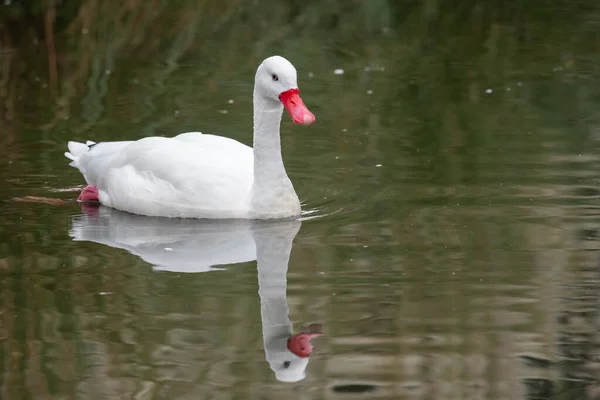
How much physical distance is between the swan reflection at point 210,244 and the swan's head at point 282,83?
0.75m

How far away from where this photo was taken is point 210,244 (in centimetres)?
828

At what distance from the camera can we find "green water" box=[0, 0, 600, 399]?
612 cm

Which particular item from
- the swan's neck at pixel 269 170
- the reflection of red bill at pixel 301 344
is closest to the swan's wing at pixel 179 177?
the swan's neck at pixel 269 170

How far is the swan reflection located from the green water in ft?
0.08

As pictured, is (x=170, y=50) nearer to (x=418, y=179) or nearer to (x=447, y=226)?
(x=418, y=179)

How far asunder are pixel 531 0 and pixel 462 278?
11076 mm

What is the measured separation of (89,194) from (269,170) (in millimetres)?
1475

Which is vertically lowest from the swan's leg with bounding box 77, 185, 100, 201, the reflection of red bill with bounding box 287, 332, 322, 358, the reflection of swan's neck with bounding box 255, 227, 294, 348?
the reflection of red bill with bounding box 287, 332, 322, 358

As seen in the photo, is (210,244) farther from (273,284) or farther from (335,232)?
(273,284)

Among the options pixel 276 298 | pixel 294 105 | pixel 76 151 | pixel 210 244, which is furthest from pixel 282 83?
pixel 76 151

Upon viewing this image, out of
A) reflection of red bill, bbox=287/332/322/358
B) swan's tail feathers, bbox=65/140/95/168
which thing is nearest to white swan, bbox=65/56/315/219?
swan's tail feathers, bbox=65/140/95/168

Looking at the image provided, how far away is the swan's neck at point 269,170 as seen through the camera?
8.70 m

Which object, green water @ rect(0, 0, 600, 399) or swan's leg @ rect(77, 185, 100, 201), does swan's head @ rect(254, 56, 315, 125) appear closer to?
green water @ rect(0, 0, 600, 399)

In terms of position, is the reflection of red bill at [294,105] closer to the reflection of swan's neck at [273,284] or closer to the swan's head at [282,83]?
the swan's head at [282,83]
